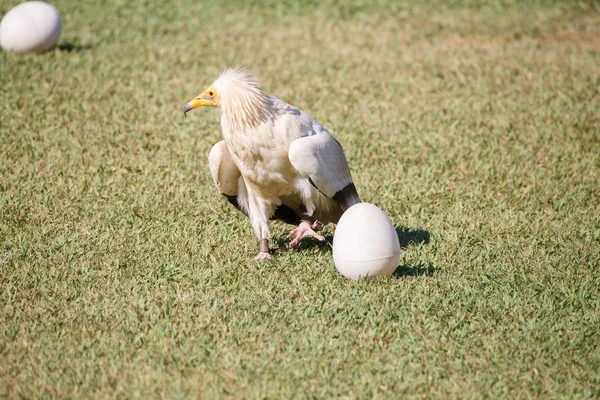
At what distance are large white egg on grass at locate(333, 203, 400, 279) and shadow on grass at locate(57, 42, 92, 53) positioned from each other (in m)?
7.04

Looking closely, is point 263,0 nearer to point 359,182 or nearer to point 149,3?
point 149,3

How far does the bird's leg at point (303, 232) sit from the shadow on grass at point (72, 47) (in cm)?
616

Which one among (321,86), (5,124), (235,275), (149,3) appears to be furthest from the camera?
(149,3)

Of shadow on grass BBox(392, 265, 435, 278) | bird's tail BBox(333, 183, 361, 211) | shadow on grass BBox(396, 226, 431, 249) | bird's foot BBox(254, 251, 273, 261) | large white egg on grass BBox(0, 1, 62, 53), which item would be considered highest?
large white egg on grass BBox(0, 1, 62, 53)

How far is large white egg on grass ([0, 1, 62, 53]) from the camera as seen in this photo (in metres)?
10.3

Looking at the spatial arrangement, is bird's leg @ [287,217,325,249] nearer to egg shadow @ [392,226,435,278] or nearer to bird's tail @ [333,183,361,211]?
bird's tail @ [333,183,361,211]

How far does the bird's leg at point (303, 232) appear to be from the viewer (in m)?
5.99

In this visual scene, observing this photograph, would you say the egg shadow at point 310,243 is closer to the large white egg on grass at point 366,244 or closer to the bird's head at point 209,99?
the large white egg on grass at point 366,244

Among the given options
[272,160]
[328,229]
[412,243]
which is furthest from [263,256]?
[412,243]

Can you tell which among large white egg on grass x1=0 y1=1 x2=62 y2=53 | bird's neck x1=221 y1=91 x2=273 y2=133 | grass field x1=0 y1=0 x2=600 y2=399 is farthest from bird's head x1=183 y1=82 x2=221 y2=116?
large white egg on grass x1=0 y1=1 x2=62 y2=53

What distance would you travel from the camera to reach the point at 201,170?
25.3 feet

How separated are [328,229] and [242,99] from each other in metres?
1.59

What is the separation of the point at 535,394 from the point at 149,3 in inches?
435

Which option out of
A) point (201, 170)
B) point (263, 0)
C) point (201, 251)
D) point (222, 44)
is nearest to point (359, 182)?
point (201, 170)
